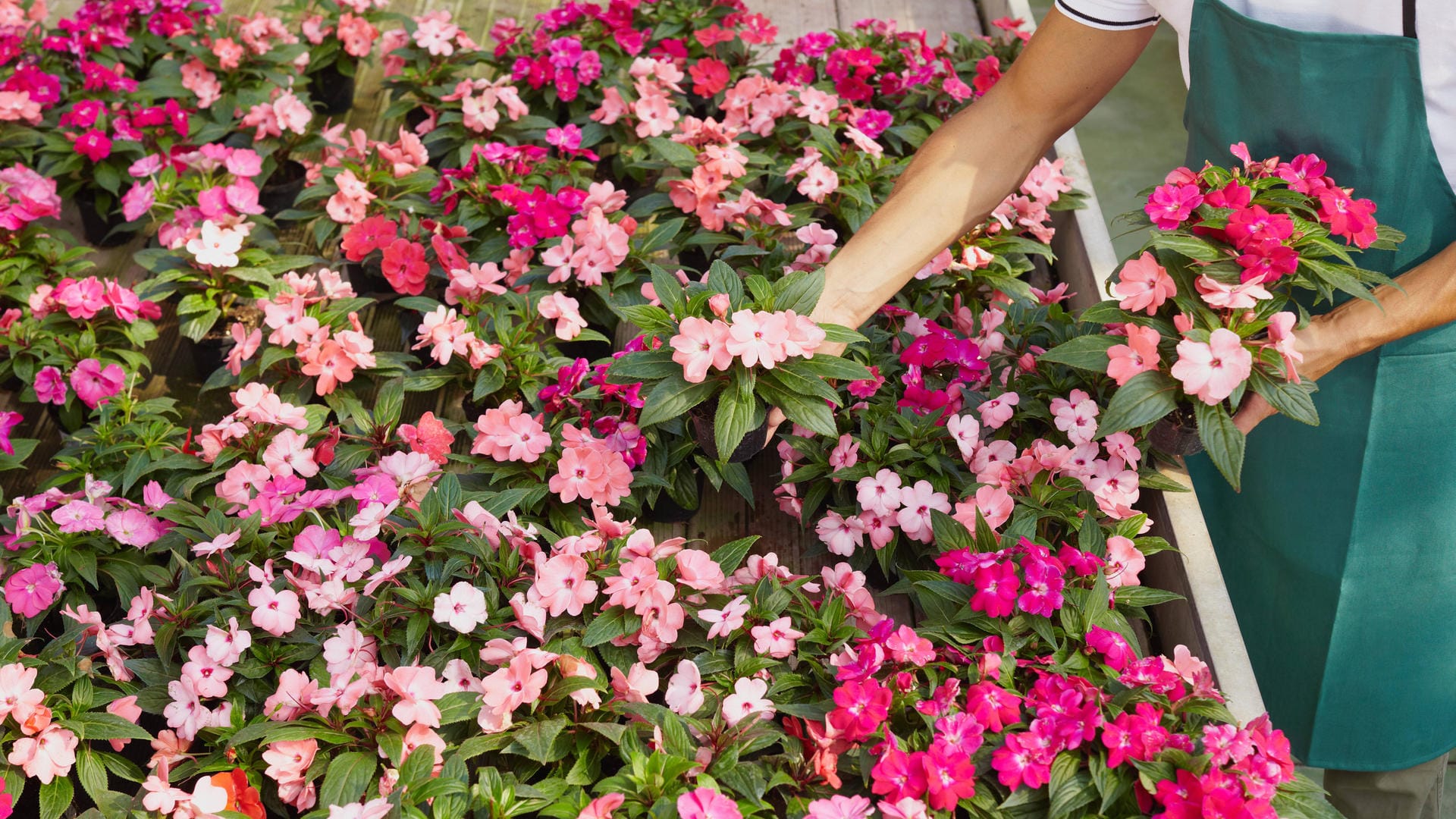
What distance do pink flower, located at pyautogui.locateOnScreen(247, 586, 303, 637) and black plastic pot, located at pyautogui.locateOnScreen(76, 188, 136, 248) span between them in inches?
49.9

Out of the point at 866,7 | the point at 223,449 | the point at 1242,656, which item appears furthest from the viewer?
the point at 866,7

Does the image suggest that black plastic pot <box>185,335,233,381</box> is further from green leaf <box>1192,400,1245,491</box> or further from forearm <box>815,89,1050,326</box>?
green leaf <box>1192,400,1245,491</box>

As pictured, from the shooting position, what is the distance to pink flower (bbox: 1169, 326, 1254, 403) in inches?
47.0

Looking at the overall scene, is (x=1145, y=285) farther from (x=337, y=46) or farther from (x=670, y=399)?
(x=337, y=46)

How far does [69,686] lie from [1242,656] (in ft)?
4.29

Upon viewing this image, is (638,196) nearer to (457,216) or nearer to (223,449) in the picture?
(457,216)

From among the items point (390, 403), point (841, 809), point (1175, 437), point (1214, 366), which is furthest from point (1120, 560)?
point (390, 403)

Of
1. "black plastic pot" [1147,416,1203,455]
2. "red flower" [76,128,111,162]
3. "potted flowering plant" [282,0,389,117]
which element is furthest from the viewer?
"potted flowering plant" [282,0,389,117]

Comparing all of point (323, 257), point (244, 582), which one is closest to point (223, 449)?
point (244, 582)

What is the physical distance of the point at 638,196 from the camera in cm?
228

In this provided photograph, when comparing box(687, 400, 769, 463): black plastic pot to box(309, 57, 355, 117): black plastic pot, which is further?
box(309, 57, 355, 117): black plastic pot

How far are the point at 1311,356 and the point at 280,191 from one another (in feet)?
6.07

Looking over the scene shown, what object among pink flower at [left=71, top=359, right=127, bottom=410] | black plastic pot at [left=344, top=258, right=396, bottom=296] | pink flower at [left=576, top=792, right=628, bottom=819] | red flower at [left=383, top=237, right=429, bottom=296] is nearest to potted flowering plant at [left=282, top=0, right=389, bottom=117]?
black plastic pot at [left=344, top=258, right=396, bottom=296]

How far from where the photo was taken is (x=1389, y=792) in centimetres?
171
